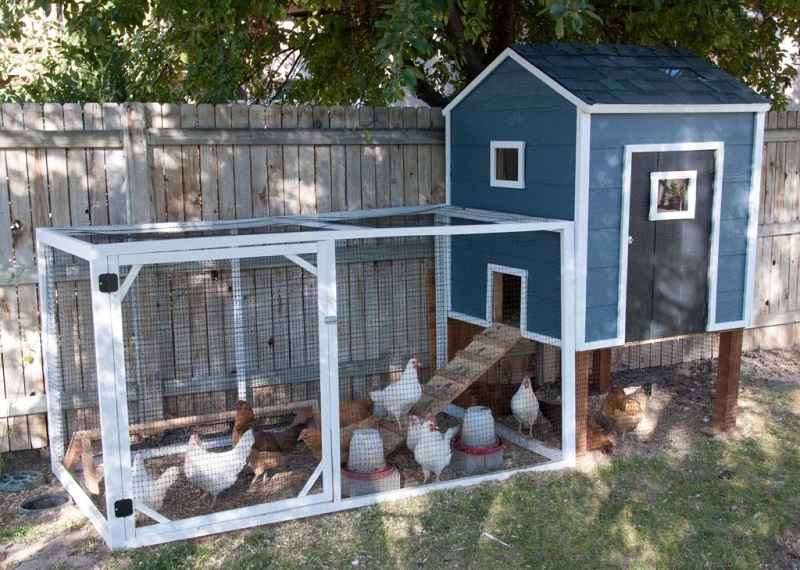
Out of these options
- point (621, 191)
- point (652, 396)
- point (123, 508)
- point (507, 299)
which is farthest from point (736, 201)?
point (123, 508)

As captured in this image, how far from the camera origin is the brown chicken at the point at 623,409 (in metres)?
5.66

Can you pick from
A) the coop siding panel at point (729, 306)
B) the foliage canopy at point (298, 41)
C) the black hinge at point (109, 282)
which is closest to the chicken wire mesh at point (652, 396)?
the coop siding panel at point (729, 306)

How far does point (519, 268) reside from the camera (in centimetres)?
557

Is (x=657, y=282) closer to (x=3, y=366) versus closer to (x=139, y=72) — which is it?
(x=3, y=366)

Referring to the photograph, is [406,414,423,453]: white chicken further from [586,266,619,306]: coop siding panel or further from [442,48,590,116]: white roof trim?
[442,48,590,116]: white roof trim

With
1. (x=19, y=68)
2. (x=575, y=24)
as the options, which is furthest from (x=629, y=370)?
(x=19, y=68)

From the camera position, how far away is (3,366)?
17.4 ft

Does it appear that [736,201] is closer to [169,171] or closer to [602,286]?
[602,286]

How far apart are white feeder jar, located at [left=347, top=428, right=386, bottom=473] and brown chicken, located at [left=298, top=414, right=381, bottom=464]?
0.10 m

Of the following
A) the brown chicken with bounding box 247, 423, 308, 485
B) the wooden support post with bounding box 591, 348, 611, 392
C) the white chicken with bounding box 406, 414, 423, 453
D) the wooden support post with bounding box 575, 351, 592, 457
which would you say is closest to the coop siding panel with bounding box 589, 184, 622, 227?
the wooden support post with bounding box 575, 351, 592, 457

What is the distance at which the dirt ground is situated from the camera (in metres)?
4.33

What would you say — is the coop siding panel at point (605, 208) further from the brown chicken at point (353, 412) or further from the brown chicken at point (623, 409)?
the brown chicken at point (353, 412)

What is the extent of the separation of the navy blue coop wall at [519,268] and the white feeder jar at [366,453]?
47.4 inches

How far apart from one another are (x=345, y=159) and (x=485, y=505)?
2514 mm
